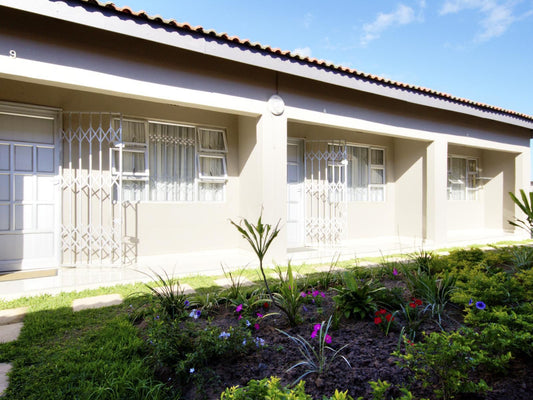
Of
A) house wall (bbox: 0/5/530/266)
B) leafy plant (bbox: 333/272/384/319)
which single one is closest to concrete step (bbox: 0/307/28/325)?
house wall (bbox: 0/5/530/266)

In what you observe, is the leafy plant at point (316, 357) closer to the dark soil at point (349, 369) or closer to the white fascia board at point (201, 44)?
the dark soil at point (349, 369)

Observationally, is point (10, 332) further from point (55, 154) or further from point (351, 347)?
point (55, 154)

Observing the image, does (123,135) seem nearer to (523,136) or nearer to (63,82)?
(63,82)

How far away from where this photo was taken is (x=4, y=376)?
6.82 ft

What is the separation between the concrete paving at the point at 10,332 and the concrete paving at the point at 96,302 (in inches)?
20.1

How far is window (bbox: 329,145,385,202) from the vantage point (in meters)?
8.66

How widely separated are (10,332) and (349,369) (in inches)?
111

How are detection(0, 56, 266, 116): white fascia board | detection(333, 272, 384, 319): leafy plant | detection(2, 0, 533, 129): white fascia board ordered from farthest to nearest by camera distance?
detection(0, 56, 266, 116): white fascia board, detection(2, 0, 533, 129): white fascia board, detection(333, 272, 384, 319): leafy plant

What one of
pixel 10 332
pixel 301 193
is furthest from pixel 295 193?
pixel 10 332

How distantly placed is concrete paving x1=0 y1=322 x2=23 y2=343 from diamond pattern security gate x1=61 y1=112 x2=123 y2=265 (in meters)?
2.45

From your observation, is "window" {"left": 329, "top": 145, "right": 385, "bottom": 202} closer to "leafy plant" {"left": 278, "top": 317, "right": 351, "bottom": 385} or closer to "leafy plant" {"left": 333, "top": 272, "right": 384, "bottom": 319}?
"leafy plant" {"left": 333, "top": 272, "right": 384, "bottom": 319}

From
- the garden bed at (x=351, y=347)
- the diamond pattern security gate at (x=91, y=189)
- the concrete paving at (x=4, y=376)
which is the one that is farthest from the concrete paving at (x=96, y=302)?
the diamond pattern security gate at (x=91, y=189)

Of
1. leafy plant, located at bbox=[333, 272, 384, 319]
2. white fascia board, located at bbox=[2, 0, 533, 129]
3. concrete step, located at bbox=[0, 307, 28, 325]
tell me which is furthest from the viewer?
white fascia board, located at bbox=[2, 0, 533, 129]

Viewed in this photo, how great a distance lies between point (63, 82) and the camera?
4.25 m
